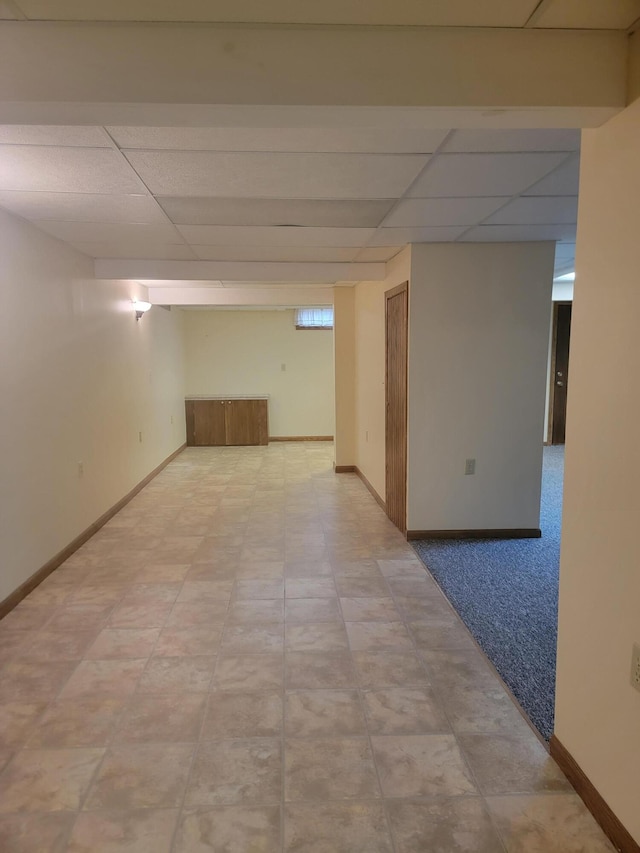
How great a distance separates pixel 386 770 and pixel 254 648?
3.09ft

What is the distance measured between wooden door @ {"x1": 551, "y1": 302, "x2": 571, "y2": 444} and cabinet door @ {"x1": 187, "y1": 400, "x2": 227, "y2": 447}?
4.90m

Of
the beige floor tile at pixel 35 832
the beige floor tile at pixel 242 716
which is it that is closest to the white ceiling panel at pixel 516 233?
the beige floor tile at pixel 242 716

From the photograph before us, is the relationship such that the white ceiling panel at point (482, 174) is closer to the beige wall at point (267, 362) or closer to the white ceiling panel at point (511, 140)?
the white ceiling panel at point (511, 140)

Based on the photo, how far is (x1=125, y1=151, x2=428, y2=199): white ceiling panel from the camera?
2086mm

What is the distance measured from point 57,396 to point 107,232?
1.12 m

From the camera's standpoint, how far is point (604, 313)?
5.08ft

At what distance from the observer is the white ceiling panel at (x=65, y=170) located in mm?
2039

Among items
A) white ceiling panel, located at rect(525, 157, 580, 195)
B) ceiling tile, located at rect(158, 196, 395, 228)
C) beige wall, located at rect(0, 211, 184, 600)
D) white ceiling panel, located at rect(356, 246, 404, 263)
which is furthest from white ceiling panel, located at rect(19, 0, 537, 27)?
white ceiling panel, located at rect(356, 246, 404, 263)

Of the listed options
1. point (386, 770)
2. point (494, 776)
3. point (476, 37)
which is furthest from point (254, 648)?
point (476, 37)

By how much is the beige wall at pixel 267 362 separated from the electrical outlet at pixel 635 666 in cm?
743

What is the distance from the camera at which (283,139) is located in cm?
191

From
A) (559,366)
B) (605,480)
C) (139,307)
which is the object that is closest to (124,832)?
(605,480)

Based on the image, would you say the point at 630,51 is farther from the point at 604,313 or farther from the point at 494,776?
the point at 494,776

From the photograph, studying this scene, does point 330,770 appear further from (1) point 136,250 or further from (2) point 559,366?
(2) point 559,366
